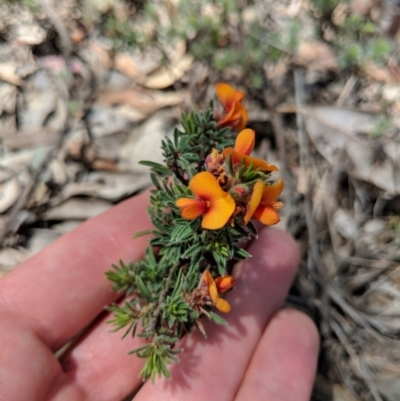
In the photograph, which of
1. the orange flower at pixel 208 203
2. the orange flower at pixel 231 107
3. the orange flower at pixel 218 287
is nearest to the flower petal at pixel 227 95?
the orange flower at pixel 231 107

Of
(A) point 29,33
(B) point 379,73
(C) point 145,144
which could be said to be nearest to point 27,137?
(C) point 145,144

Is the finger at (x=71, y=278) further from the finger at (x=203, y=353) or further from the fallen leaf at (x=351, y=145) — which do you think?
the fallen leaf at (x=351, y=145)

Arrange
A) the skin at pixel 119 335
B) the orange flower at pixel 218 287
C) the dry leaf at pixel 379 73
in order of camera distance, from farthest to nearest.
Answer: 1. the dry leaf at pixel 379 73
2. the skin at pixel 119 335
3. the orange flower at pixel 218 287

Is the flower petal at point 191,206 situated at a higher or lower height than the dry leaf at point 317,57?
higher

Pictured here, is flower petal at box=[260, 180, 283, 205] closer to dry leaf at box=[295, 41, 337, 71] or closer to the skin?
the skin

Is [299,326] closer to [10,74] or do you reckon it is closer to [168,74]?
[168,74]

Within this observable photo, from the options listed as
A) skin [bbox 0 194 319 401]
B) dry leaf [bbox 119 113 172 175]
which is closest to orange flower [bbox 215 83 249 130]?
skin [bbox 0 194 319 401]
